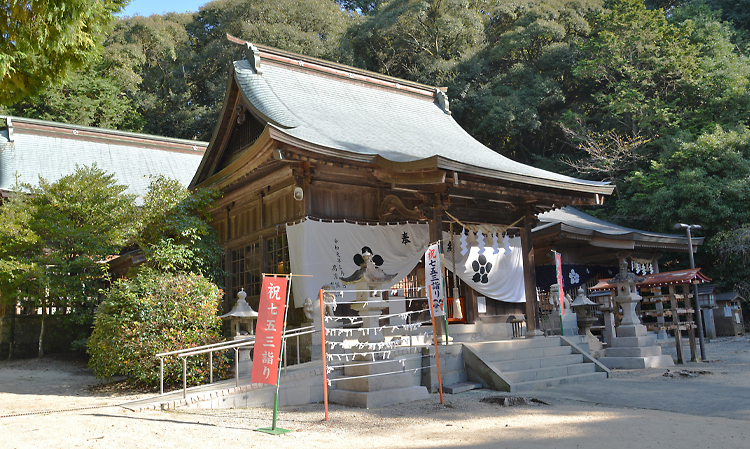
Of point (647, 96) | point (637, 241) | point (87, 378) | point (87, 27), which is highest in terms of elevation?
point (647, 96)

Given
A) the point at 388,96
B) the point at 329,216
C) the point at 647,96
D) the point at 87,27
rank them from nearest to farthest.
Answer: the point at 87,27
the point at 329,216
the point at 388,96
the point at 647,96

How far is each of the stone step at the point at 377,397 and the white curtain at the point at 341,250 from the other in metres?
2.36

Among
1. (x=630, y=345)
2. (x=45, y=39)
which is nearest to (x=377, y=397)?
(x=45, y=39)

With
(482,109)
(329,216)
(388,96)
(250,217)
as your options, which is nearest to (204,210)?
(250,217)

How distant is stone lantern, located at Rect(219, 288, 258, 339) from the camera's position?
9.94 metres

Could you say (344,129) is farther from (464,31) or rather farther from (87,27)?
(464,31)

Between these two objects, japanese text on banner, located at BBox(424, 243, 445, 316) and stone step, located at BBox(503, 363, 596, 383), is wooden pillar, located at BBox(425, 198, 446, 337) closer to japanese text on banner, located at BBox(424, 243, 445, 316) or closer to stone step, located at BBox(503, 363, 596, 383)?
japanese text on banner, located at BBox(424, 243, 445, 316)

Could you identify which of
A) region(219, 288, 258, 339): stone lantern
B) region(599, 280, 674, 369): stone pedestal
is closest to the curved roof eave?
region(219, 288, 258, 339): stone lantern

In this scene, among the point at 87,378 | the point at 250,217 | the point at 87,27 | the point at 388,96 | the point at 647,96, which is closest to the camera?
the point at 87,27

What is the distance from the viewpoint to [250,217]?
12.8 meters

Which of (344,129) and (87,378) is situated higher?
(344,129)

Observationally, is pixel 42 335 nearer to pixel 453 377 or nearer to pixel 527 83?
pixel 453 377

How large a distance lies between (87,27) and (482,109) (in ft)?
81.9

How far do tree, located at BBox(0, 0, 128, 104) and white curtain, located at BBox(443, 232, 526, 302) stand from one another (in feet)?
25.8
